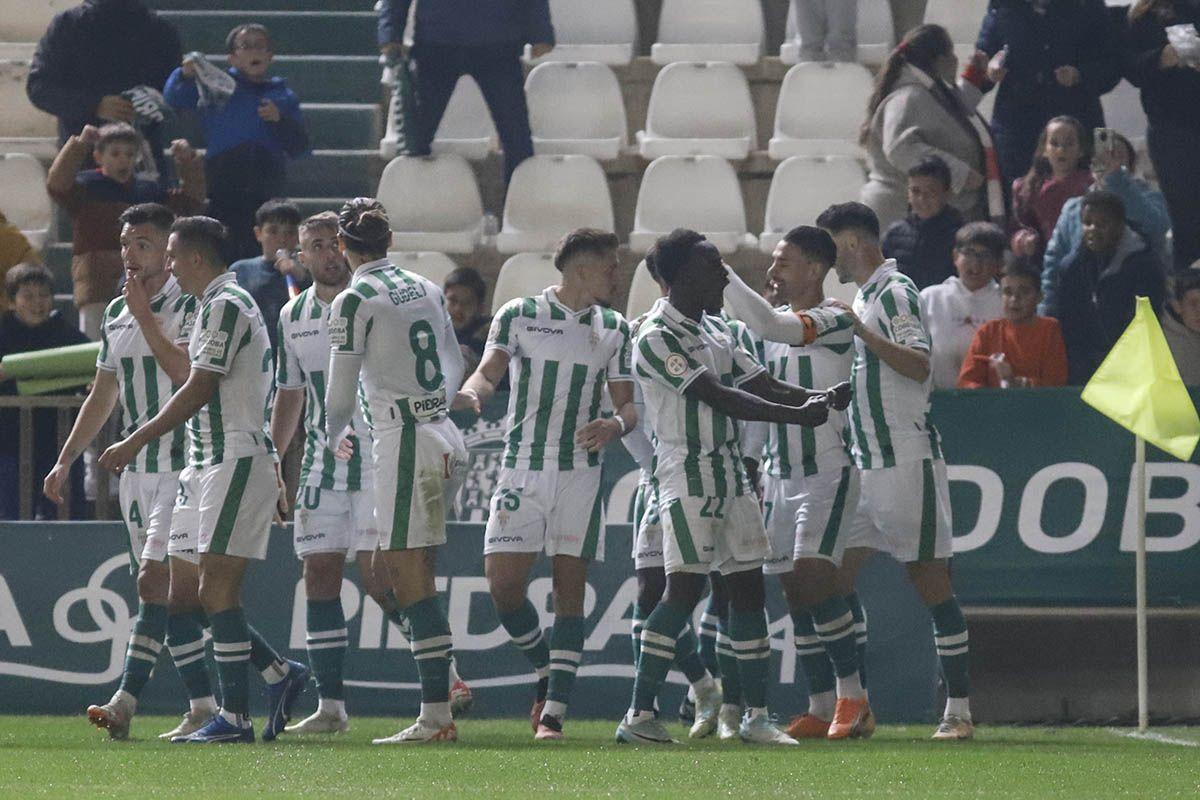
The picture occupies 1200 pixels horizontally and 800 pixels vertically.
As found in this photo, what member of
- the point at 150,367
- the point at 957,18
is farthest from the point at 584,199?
the point at 150,367

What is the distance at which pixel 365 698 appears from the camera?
34.6ft

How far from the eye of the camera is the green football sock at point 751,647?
8.35 metres

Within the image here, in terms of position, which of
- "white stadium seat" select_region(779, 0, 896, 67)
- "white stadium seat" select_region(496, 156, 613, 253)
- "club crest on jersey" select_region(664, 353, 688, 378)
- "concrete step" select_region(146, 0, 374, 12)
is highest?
"concrete step" select_region(146, 0, 374, 12)

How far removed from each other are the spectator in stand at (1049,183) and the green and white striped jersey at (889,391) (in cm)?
313

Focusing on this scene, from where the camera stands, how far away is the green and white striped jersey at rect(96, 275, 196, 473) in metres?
8.83

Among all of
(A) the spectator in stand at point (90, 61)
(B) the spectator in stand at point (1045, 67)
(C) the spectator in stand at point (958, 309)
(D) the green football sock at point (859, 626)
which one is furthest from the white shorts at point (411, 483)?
(B) the spectator in stand at point (1045, 67)

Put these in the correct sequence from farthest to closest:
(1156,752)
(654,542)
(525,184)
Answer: (525,184), (654,542), (1156,752)

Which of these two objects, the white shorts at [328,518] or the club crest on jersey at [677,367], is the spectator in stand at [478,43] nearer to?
the white shorts at [328,518]

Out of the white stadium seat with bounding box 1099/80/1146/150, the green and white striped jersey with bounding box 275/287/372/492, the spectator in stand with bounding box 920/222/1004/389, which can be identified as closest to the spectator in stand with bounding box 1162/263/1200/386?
the spectator in stand with bounding box 920/222/1004/389

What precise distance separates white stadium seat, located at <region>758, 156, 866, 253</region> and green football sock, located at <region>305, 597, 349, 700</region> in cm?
526

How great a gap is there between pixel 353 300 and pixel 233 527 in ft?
3.29

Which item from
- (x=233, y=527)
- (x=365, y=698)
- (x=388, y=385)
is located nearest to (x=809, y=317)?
(x=388, y=385)

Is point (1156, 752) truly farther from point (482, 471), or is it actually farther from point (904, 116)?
point (904, 116)

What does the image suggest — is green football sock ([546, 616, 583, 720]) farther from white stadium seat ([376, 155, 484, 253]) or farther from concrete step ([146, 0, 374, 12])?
concrete step ([146, 0, 374, 12])
